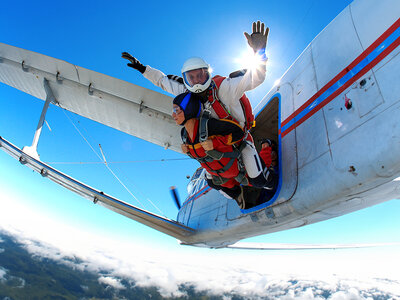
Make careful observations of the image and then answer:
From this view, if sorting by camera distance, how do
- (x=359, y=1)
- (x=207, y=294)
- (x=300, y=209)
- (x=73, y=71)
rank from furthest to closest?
1. (x=207, y=294)
2. (x=73, y=71)
3. (x=300, y=209)
4. (x=359, y=1)

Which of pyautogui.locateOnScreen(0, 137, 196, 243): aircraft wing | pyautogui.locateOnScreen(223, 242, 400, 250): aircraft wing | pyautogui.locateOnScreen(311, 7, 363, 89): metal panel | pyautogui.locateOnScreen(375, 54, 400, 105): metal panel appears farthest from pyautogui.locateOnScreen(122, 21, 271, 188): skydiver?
pyautogui.locateOnScreen(223, 242, 400, 250): aircraft wing

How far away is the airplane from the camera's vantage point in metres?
1.69

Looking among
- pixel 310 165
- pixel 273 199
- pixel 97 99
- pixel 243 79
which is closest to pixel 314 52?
pixel 243 79

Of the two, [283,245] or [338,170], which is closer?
[338,170]

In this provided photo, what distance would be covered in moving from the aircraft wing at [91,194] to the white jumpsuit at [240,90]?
255cm

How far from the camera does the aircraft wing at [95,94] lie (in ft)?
14.5

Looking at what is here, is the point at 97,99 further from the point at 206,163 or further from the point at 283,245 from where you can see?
the point at 283,245

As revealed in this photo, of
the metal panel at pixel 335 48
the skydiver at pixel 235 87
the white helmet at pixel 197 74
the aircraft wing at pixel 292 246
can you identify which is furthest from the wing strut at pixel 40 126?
the aircraft wing at pixel 292 246

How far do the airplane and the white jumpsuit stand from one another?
49 cm

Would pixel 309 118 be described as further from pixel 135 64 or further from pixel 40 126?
pixel 40 126

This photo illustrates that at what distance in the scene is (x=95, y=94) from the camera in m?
4.68

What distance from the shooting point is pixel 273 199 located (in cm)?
280

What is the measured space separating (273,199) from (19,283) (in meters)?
161

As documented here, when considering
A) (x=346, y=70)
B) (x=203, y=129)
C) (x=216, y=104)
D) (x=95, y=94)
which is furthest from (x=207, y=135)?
(x=95, y=94)
